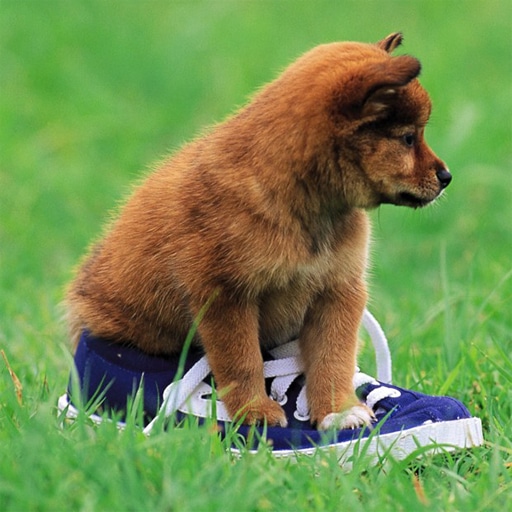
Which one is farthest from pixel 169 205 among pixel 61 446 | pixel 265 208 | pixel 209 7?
pixel 209 7

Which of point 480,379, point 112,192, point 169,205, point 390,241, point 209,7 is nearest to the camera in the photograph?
point 169,205

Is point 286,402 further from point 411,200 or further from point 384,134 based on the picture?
point 384,134

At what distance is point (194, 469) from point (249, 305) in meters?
0.64

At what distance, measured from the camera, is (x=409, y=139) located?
3219 mm

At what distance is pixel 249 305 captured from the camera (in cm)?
325

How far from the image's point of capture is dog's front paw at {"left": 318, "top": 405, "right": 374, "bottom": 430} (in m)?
3.26

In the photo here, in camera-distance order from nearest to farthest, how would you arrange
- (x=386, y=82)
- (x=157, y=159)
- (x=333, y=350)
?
1. (x=386, y=82)
2. (x=333, y=350)
3. (x=157, y=159)

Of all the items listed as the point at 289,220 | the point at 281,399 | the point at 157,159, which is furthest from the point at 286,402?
the point at 157,159

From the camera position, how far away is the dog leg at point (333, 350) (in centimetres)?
338

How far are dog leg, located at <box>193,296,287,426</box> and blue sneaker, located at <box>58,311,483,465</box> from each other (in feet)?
0.16


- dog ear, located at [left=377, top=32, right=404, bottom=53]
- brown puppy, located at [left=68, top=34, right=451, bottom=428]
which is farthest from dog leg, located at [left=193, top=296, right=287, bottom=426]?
dog ear, located at [left=377, top=32, right=404, bottom=53]

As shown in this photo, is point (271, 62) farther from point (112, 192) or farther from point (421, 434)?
point (421, 434)

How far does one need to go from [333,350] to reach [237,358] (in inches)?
13.2

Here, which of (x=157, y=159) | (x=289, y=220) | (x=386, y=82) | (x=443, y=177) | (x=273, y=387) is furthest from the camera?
(x=157, y=159)
